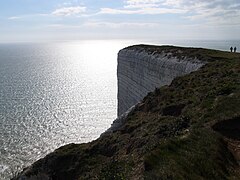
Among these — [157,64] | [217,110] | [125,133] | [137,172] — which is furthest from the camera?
[157,64]

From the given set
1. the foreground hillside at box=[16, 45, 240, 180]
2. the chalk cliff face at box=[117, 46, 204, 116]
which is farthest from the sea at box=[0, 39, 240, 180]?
the foreground hillside at box=[16, 45, 240, 180]

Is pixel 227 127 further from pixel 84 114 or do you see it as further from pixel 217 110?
pixel 84 114

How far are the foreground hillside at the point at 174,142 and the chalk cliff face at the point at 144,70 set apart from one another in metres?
5.98

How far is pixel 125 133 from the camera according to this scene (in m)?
16.5

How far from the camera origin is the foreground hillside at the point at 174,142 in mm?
9180

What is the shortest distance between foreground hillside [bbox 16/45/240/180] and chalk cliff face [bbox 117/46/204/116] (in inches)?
236

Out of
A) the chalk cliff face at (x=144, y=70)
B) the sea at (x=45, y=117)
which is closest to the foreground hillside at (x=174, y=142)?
the chalk cliff face at (x=144, y=70)

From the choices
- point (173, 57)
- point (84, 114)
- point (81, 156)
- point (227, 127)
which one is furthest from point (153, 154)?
point (84, 114)

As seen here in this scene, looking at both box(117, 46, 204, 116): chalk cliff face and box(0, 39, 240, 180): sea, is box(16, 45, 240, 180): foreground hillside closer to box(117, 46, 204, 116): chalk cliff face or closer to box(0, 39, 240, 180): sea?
box(117, 46, 204, 116): chalk cliff face

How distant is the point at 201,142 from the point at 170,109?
22.5 feet

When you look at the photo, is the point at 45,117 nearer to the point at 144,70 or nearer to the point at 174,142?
the point at 144,70

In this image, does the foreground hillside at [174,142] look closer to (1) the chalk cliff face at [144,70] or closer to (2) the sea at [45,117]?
(1) the chalk cliff face at [144,70]

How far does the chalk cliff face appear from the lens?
29.9 metres

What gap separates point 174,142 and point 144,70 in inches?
1150
